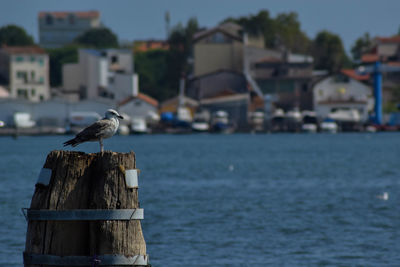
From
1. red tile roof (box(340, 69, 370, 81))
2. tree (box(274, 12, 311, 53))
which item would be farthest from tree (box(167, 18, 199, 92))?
red tile roof (box(340, 69, 370, 81))

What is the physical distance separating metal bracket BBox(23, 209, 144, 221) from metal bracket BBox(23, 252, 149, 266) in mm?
346

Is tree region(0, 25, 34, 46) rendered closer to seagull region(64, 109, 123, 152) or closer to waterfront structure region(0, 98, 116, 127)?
waterfront structure region(0, 98, 116, 127)

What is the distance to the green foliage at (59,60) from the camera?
16912 centimetres

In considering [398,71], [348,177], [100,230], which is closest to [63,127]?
[398,71]

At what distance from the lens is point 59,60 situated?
172250 millimetres

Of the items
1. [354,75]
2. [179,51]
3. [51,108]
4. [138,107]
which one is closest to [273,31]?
[179,51]

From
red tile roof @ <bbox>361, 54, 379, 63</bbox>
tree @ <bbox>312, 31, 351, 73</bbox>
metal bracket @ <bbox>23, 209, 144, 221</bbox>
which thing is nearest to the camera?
metal bracket @ <bbox>23, 209, 144, 221</bbox>

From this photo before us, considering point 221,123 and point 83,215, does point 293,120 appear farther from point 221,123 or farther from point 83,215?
point 83,215

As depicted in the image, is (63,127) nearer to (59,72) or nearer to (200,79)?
(200,79)

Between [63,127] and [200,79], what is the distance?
20347mm

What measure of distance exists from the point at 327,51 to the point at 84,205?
16190cm

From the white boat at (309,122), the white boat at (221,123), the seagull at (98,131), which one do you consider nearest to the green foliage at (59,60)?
the white boat at (221,123)

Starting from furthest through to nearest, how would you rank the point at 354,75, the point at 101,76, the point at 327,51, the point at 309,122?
the point at 327,51, the point at 354,75, the point at 101,76, the point at 309,122

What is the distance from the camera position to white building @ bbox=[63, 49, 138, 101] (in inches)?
5492
